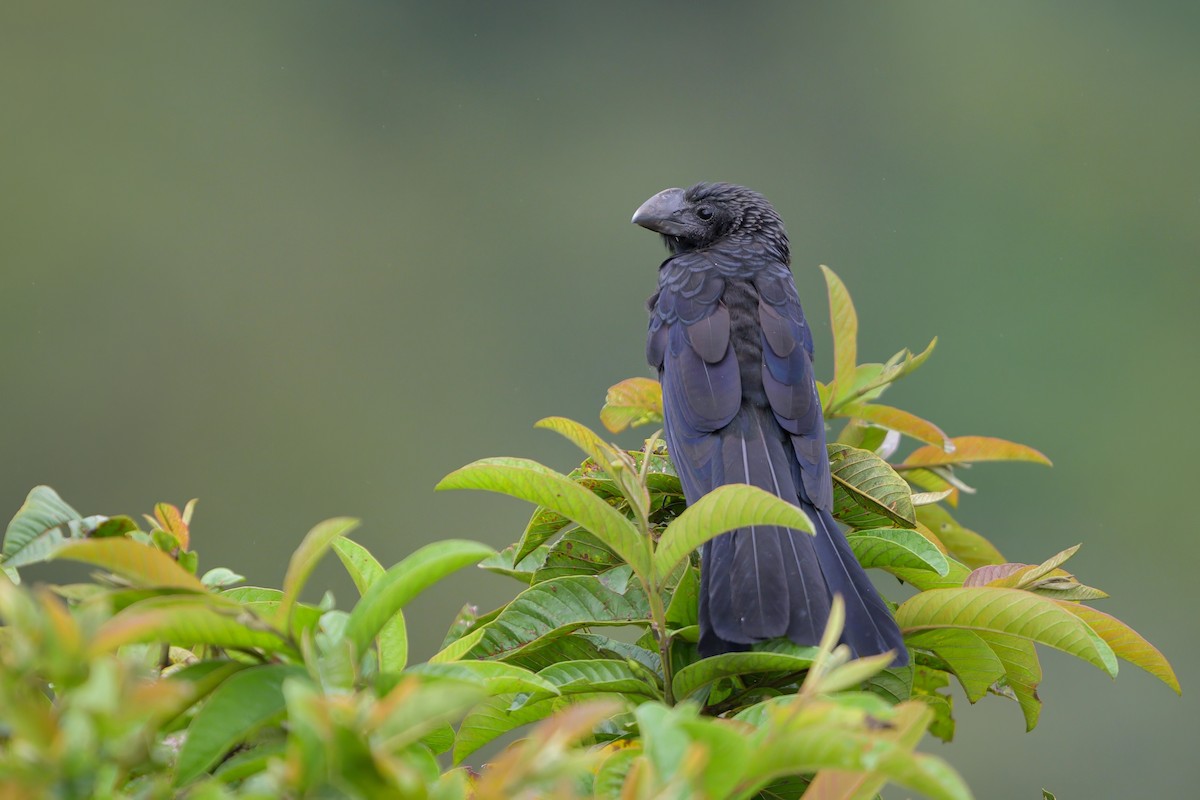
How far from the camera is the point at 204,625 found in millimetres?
976

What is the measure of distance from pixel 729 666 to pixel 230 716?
567mm

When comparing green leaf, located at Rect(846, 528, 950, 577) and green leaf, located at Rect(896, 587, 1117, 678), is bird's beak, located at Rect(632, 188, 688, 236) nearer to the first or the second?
green leaf, located at Rect(846, 528, 950, 577)

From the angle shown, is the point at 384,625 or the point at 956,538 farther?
the point at 956,538

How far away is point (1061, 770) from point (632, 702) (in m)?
6.84

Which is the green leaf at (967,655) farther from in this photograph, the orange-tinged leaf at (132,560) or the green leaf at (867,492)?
the orange-tinged leaf at (132,560)

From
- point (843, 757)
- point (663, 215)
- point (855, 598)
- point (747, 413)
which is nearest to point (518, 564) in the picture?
point (855, 598)

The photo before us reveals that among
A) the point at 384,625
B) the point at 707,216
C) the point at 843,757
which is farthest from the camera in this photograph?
the point at 707,216

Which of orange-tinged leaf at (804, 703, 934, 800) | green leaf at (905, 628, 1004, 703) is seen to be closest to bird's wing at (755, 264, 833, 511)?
green leaf at (905, 628, 1004, 703)

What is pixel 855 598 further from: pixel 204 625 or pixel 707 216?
pixel 707 216

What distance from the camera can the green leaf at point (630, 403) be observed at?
2.29 m

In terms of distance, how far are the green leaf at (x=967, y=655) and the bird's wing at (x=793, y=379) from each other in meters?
0.46

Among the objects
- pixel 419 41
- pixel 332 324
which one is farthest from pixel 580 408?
pixel 419 41

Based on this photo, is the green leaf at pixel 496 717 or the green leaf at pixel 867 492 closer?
the green leaf at pixel 496 717

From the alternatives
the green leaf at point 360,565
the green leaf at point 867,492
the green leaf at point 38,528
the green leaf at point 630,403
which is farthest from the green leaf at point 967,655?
the green leaf at point 38,528
